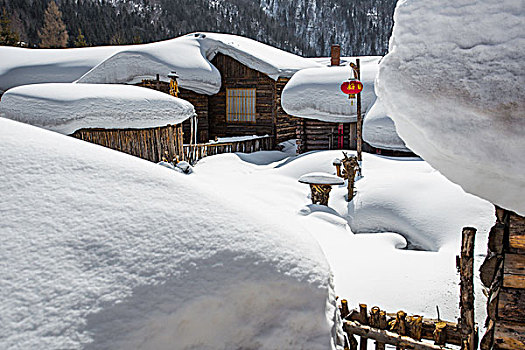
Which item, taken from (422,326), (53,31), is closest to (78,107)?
(422,326)

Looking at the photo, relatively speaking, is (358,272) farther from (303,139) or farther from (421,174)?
(303,139)

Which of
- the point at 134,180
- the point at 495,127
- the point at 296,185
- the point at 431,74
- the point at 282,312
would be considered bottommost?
the point at 296,185

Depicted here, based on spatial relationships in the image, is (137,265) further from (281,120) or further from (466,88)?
(281,120)

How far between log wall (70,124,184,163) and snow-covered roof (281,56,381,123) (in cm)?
517

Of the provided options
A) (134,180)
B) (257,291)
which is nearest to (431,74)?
(257,291)

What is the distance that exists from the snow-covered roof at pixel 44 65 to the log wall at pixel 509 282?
21041 millimetres

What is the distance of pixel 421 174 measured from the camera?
33.4 ft

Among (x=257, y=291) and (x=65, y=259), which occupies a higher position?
(x=65, y=259)

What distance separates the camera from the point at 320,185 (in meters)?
9.09

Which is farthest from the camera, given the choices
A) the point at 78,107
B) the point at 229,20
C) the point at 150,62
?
the point at 229,20

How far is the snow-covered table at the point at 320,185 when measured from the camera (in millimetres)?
9016

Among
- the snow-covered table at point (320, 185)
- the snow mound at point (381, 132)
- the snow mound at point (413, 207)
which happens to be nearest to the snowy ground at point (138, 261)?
the snow mound at point (413, 207)

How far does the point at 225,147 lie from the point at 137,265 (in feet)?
45.8

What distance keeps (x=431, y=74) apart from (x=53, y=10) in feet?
151
